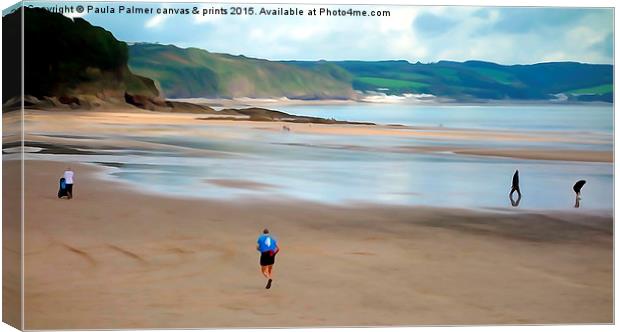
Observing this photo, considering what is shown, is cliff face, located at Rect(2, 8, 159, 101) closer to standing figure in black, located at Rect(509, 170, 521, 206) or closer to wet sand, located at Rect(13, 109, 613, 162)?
wet sand, located at Rect(13, 109, 613, 162)

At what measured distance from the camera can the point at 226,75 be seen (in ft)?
52.0

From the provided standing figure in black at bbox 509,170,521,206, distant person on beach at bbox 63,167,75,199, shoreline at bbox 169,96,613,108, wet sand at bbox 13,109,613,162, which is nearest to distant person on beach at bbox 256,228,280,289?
wet sand at bbox 13,109,613,162

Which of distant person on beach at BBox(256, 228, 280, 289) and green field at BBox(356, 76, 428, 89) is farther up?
green field at BBox(356, 76, 428, 89)

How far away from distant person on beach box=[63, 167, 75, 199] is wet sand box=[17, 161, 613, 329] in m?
0.09

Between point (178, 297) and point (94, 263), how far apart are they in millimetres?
1248

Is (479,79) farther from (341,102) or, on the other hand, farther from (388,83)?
(341,102)

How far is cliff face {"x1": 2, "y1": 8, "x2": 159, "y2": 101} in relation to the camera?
590 inches

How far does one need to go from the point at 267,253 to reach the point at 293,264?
41cm

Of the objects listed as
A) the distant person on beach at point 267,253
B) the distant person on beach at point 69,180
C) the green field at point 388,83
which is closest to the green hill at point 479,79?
the green field at point 388,83

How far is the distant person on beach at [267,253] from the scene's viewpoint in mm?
15266

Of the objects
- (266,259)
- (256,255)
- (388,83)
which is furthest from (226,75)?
(266,259)

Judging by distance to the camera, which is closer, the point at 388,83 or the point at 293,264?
→ the point at 293,264

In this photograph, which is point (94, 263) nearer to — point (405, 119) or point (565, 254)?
point (405, 119)

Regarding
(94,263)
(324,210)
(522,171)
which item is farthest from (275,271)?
(522,171)
